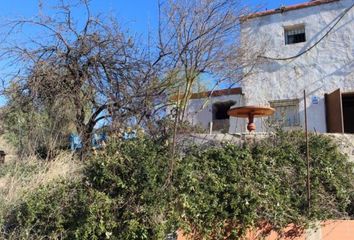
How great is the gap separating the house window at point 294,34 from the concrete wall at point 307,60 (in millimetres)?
201

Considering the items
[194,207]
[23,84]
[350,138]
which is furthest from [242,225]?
[23,84]

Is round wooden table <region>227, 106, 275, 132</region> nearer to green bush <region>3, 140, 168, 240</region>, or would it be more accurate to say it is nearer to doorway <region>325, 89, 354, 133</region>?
green bush <region>3, 140, 168, 240</region>

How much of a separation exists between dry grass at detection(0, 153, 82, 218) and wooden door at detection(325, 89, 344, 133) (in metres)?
8.54

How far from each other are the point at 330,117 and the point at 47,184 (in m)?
10.1

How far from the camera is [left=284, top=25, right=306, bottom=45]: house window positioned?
15.0 metres

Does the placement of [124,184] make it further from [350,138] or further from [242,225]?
[350,138]

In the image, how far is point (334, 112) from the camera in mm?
13508

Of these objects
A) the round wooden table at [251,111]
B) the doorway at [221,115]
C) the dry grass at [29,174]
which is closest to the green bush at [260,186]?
the round wooden table at [251,111]

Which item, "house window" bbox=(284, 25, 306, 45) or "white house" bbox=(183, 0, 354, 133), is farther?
"house window" bbox=(284, 25, 306, 45)

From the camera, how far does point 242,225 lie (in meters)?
5.97

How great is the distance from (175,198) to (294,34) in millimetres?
11018

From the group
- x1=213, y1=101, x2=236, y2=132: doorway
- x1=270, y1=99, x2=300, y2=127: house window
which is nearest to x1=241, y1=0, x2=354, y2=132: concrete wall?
x1=270, y1=99, x2=300, y2=127: house window

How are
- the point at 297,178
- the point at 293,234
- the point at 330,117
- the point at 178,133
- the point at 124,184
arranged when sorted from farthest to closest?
the point at 330,117, the point at 178,133, the point at 297,178, the point at 293,234, the point at 124,184

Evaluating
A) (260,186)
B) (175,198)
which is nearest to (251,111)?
(260,186)
